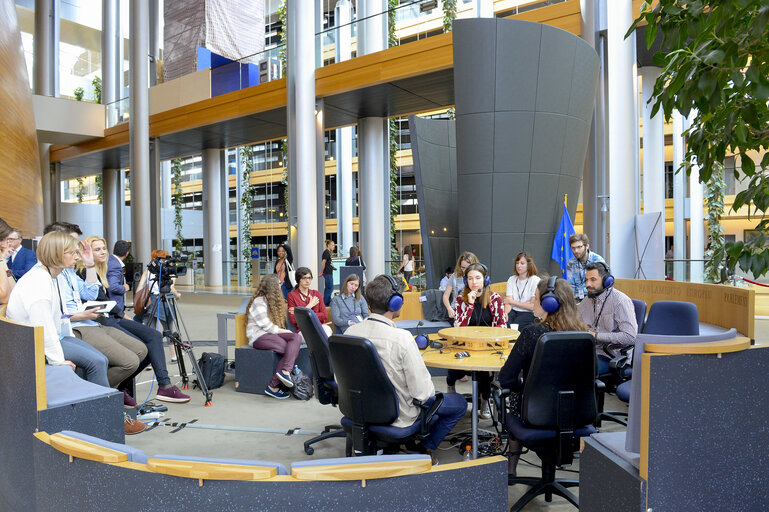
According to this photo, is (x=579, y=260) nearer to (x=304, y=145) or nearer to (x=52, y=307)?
(x=52, y=307)

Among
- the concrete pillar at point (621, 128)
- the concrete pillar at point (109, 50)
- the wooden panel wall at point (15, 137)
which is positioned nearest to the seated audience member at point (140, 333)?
the wooden panel wall at point (15, 137)

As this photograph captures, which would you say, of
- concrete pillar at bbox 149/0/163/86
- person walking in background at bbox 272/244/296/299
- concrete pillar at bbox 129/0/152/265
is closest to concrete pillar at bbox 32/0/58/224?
concrete pillar at bbox 149/0/163/86

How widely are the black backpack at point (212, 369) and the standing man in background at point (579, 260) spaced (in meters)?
3.88

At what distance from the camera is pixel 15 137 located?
9180 millimetres

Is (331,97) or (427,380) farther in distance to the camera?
(331,97)

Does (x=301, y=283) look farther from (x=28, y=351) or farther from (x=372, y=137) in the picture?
(x=372, y=137)

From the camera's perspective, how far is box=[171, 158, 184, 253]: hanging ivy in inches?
1014

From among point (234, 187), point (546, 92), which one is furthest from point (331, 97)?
point (234, 187)

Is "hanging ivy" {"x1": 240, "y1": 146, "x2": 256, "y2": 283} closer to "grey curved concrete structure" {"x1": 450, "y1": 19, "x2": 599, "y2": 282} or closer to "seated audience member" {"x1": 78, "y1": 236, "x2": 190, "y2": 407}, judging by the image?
"grey curved concrete structure" {"x1": 450, "y1": 19, "x2": 599, "y2": 282}

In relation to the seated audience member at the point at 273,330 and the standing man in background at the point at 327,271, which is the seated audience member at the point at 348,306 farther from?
the standing man in background at the point at 327,271

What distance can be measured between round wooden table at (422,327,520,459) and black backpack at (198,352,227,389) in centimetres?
274

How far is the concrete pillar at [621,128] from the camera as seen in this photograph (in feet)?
33.6

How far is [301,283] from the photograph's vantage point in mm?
5984

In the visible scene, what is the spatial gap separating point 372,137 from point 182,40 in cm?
757
